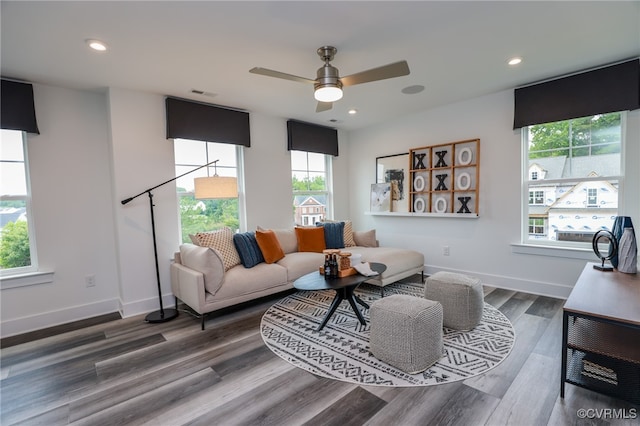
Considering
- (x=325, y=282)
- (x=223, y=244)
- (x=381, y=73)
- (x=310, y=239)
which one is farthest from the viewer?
(x=310, y=239)

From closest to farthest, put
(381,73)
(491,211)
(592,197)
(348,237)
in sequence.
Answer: (381,73) < (592,197) < (491,211) < (348,237)

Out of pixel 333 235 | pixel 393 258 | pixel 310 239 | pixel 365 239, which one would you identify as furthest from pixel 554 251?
pixel 310 239

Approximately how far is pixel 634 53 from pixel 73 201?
5.80 m

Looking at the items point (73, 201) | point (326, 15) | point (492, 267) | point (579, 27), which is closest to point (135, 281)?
point (73, 201)

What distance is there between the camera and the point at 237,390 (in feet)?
6.70

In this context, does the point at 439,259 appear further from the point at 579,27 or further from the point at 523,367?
the point at 579,27

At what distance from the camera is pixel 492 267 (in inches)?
161

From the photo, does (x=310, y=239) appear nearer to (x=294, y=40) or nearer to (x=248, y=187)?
(x=248, y=187)

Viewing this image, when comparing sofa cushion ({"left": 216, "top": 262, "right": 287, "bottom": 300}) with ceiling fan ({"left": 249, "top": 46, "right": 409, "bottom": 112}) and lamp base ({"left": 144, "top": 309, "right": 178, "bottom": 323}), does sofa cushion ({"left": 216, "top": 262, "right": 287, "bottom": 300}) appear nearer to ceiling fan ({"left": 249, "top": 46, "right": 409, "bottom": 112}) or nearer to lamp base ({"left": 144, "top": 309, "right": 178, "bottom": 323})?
lamp base ({"left": 144, "top": 309, "right": 178, "bottom": 323})

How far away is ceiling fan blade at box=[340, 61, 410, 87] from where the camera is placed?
217 centimetres

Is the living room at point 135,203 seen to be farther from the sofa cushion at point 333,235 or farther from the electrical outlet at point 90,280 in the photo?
the sofa cushion at point 333,235

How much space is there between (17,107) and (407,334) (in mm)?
4072

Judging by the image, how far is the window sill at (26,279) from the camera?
2.98 m

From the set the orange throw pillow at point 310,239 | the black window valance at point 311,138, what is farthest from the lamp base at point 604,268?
the black window valance at point 311,138
